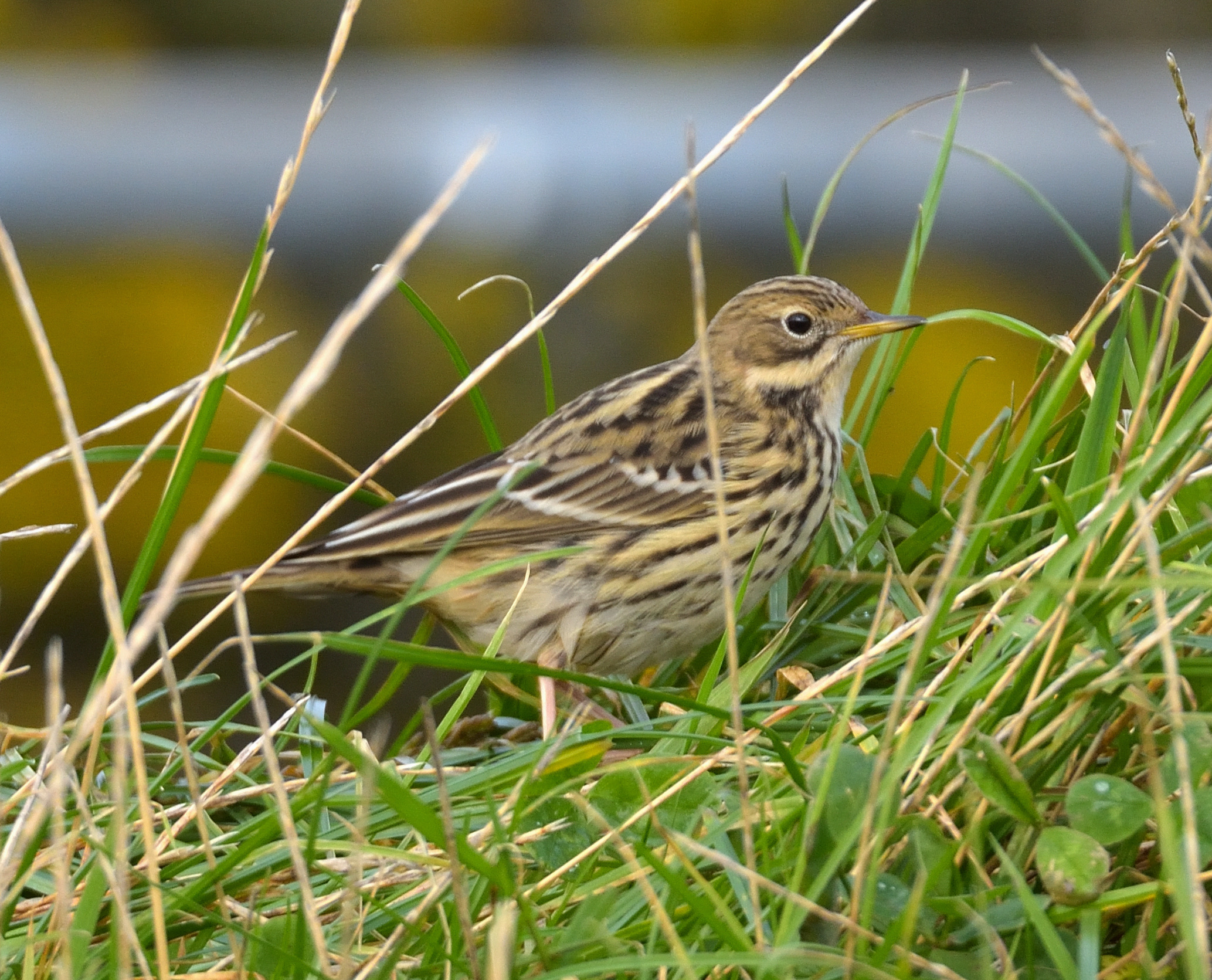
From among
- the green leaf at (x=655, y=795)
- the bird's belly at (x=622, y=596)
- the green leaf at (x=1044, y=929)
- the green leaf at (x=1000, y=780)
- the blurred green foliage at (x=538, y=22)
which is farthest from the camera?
the blurred green foliage at (x=538, y=22)

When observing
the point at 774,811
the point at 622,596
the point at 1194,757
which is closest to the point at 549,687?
the point at 622,596

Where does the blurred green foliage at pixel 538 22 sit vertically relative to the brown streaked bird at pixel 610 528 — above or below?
above

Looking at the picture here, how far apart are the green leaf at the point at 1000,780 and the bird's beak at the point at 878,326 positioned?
1.74m

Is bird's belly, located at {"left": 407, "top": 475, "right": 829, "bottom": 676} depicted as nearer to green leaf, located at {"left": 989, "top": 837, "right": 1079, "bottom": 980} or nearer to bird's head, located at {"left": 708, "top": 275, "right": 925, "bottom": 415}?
bird's head, located at {"left": 708, "top": 275, "right": 925, "bottom": 415}

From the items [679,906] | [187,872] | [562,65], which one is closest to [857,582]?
[679,906]

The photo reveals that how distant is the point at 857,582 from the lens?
147 inches

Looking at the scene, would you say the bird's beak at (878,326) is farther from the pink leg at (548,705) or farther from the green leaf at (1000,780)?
the green leaf at (1000,780)

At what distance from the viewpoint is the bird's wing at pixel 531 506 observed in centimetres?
401

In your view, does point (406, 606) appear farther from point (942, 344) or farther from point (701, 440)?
point (942, 344)

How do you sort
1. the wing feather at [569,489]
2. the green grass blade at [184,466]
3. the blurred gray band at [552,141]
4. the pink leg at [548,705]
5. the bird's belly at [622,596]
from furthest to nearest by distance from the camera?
the blurred gray band at [552,141], the wing feather at [569,489], the bird's belly at [622,596], the pink leg at [548,705], the green grass blade at [184,466]

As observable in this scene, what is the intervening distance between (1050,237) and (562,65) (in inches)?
114

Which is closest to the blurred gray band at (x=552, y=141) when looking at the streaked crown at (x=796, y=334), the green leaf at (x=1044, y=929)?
the streaked crown at (x=796, y=334)

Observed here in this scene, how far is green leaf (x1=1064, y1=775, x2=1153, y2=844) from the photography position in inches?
89.3

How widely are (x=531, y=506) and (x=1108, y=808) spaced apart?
220cm
